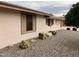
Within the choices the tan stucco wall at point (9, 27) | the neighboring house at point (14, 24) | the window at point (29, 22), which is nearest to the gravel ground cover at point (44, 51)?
the tan stucco wall at point (9, 27)

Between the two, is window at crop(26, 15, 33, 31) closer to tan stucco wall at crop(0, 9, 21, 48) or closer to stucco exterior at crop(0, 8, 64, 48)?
stucco exterior at crop(0, 8, 64, 48)

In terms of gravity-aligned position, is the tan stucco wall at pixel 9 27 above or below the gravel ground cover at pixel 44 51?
above

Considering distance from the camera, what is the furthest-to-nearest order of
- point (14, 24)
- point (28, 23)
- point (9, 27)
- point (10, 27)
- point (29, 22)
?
1. point (29, 22)
2. point (28, 23)
3. point (14, 24)
4. point (10, 27)
5. point (9, 27)

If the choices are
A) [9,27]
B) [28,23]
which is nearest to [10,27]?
[9,27]

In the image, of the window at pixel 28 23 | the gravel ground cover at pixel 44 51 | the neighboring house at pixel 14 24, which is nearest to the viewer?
the gravel ground cover at pixel 44 51

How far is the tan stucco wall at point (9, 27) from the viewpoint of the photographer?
9.64m

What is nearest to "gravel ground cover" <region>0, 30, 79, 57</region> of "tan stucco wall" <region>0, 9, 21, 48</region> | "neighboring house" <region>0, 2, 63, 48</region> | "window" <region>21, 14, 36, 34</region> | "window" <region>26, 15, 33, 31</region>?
"tan stucco wall" <region>0, 9, 21, 48</region>

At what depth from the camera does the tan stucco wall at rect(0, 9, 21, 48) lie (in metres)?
9.64

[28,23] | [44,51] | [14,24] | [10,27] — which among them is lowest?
[44,51]

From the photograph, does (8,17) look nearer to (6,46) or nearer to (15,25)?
(15,25)

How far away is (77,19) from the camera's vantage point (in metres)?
19.9

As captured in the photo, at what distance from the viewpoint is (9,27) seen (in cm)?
1052

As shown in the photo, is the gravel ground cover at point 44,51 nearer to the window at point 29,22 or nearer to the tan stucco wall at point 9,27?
the tan stucco wall at point 9,27

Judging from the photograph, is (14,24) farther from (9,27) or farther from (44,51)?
(44,51)
